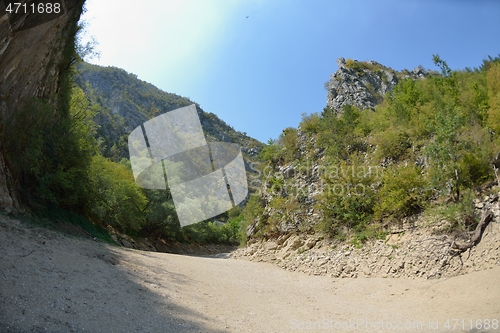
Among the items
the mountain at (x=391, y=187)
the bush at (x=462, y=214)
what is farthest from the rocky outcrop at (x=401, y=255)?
the bush at (x=462, y=214)

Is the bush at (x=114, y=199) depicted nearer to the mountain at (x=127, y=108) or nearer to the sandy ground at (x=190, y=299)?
the sandy ground at (x=190, y=299)

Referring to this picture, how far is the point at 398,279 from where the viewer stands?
10211 millimetres

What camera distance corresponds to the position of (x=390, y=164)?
47.9 feet

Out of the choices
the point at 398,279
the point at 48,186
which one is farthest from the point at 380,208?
the point at 48,186

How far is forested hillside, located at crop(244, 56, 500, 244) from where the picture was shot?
1148 cm

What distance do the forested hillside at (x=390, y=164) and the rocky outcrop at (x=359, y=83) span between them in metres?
13.7

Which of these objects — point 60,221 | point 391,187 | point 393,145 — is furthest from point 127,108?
point 391,187

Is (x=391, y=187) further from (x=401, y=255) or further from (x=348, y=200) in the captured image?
(x=401, y=255)

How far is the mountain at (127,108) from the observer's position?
58.2 meters

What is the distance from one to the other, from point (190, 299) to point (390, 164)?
36.9ft

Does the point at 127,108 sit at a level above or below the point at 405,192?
above

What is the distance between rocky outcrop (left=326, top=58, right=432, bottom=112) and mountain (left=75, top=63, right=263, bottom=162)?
35149 millimetres

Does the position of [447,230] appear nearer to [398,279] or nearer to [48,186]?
[398,279]

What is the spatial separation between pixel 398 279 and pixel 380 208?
134 inches
